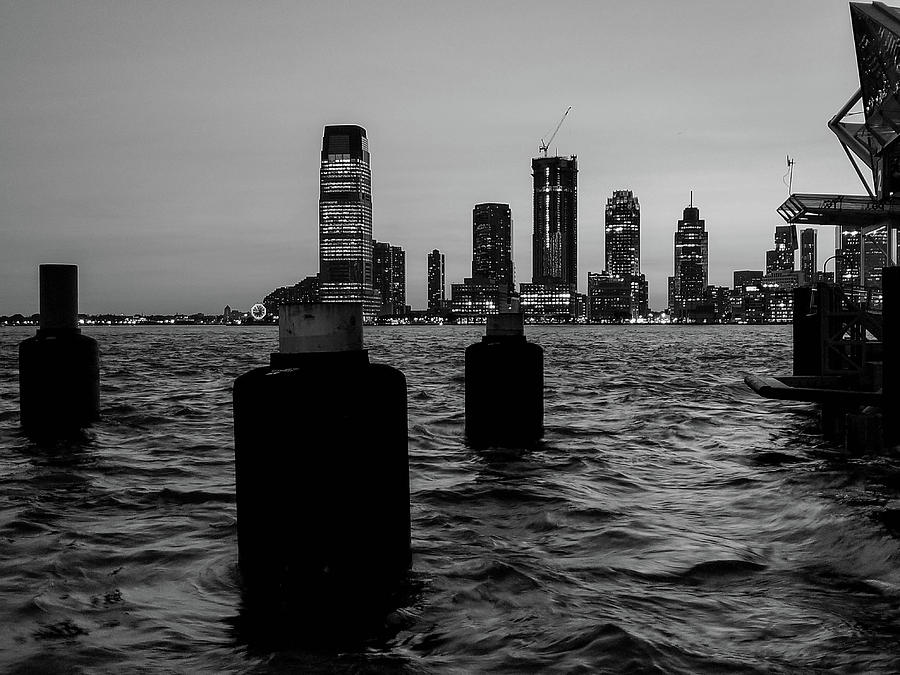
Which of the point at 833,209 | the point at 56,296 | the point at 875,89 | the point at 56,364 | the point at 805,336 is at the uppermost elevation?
the point at 875,89

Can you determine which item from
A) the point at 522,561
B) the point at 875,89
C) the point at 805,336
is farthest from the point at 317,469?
the point at 875,89

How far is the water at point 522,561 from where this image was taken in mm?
5285

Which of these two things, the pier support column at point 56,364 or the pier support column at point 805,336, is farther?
the pier support column at point 805,336

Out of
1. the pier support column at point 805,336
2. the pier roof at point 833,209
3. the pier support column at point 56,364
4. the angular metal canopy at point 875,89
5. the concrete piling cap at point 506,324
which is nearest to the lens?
the concrete piling cap at point 506,324

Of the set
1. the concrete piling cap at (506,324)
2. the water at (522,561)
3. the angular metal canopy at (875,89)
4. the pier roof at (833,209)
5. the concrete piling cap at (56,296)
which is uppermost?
the angular metal canopy at (875,89)

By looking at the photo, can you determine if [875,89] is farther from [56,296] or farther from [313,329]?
[313,329]

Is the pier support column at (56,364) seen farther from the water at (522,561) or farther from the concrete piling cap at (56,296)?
the water at (522,561)

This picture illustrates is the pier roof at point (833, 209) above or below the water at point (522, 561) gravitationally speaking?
above

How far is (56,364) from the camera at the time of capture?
1367 cm

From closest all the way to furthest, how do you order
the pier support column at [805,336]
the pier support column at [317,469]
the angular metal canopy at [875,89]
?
1. the pier support column at [317,469]
2. the pier support column at [805,336]
3. the angular metal canopy at [875,89]

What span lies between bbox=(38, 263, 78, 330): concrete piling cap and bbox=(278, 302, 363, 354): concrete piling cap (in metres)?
9.91

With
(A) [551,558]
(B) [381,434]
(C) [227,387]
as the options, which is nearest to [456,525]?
(A) [551,558]

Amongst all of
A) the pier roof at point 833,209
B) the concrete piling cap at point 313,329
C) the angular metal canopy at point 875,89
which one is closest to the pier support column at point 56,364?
the concrete piling cap at point 313,329

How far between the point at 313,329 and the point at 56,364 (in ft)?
33.9
